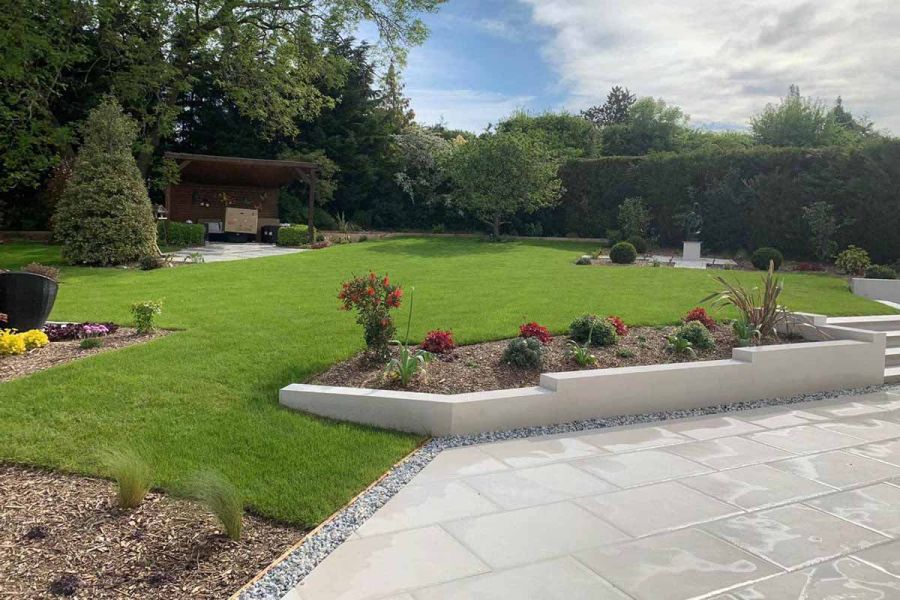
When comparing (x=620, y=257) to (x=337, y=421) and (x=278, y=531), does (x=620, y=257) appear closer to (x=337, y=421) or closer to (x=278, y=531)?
(x=337, y=421)

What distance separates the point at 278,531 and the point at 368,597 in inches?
31.4

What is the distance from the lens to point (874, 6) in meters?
7.12

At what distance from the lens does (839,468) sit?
4.21 m

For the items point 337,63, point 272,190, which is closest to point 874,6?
point 337,63

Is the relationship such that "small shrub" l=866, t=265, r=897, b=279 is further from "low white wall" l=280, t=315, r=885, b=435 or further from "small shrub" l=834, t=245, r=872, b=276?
"low white wall" l=280, t=315, r=885, b=435

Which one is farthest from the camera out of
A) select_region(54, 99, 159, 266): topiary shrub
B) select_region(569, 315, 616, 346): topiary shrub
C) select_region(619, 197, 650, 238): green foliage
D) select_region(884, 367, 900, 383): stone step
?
select_region(619, 197, 650, 238): green foliage

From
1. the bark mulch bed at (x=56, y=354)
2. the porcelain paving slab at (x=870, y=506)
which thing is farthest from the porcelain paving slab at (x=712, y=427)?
the bark mulch bed at (x=56, y=354)

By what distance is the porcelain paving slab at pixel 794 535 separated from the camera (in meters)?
3.00

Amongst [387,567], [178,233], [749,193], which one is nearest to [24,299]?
[387,567]

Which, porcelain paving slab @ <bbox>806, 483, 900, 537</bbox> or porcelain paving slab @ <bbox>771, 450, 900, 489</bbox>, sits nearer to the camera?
porcelain paving slab @ <bbox>806, 483, 900, 537</bbox>

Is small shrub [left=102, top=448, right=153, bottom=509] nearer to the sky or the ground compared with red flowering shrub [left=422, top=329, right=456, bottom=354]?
nearer to the ground

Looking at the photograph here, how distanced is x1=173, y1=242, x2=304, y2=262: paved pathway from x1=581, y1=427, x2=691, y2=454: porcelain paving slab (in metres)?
12.4

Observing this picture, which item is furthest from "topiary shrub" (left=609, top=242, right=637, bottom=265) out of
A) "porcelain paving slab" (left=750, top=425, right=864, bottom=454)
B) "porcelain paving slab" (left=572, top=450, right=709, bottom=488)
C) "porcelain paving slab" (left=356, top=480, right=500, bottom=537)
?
"porcelain paving slab" (left=356, top=480, right=500, bottom=537)

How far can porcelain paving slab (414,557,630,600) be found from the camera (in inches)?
103
